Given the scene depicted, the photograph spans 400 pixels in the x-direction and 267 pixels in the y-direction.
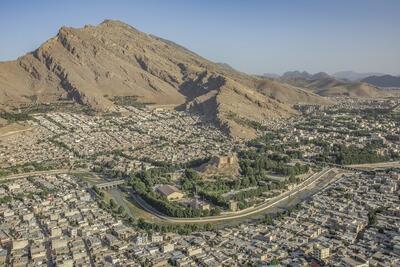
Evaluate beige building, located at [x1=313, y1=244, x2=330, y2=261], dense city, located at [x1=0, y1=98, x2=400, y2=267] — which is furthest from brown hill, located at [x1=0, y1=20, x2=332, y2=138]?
beige building, located at [x1=313, y1=244, x2=330, y2=261]

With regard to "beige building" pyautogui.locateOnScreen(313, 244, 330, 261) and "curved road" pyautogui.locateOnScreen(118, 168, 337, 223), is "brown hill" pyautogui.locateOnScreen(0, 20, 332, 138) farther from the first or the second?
"beige building" pyautogui.locateOnScreen(313, 244, 330, 261)

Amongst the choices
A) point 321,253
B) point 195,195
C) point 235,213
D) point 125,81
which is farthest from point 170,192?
point 125,81

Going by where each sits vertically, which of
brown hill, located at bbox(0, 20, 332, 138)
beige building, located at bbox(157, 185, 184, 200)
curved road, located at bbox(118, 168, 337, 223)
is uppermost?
brown hill, located at bbox(0, 20, 332, 138)

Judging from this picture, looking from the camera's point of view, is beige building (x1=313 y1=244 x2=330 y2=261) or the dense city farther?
the dense city

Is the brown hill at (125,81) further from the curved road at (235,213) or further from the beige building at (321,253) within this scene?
the beige building at (321,253)

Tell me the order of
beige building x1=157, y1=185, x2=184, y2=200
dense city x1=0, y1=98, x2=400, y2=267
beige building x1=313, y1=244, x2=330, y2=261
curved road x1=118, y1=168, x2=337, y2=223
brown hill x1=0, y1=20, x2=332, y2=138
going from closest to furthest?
beige building x1=313, y1=244, x2=330, y2=261 < dense city x1=0, y1=98, x2=400, y2=267 < curved road x1=118, y1=168, x2=337, y2=223 < beige building x1=157, y1=185, x2=184, y2=200 < brown hill x1=0, y1=20, x2=332, y2=138

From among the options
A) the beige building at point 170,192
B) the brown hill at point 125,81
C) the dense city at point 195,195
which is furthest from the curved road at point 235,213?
the brown hill at point 125,81

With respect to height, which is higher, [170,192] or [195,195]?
[170,192]

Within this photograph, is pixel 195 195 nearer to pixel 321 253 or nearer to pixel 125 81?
pixel 321 253

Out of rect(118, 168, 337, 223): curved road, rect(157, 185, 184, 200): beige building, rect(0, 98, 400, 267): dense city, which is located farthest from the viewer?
rect(157, 185, 184, 200): beige building

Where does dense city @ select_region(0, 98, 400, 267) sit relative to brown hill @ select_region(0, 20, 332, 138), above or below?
below
